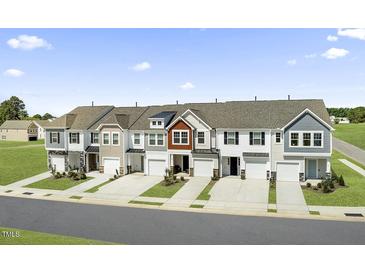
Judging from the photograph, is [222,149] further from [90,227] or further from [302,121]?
[90,227]

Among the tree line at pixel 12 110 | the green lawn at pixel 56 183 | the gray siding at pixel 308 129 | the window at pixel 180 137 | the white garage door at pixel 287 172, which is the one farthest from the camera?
the tree line at pixel 12 110

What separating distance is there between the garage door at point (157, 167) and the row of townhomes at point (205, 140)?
0.12 metres

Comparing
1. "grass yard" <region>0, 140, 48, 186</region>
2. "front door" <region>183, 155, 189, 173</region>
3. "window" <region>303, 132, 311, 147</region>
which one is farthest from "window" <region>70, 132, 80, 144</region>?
"window" <region>303, 132, 311, 147</region>

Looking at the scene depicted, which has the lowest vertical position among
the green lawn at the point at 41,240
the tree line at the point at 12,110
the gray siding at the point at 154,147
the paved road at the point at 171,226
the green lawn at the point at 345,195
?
the paved road at the point at 171,226

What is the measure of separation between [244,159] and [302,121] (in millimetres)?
7107

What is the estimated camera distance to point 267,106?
35.3 m

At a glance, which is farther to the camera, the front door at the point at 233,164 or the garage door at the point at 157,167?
the garage door at the point at 157,167

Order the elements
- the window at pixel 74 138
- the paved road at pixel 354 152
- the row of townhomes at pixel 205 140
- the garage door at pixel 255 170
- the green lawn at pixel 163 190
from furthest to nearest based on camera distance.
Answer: the paved road at pixel 354 152, the window at pixel 74 138, the garage door at pixel 255 170, the row of townhomes at pixel 205 140, the green lawn at pixel 163 190

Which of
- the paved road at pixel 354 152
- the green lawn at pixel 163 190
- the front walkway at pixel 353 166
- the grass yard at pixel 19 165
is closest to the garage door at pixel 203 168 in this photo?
the green lawn at pixel 163 190

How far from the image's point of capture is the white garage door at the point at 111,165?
36312mm

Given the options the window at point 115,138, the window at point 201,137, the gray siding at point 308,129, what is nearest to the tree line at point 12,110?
the window at point 115,138

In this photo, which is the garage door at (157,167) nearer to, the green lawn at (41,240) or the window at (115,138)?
the window at (115,138)

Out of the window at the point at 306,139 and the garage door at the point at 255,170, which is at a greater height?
the window at the point at 306,139

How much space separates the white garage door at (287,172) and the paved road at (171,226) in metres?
11.8
